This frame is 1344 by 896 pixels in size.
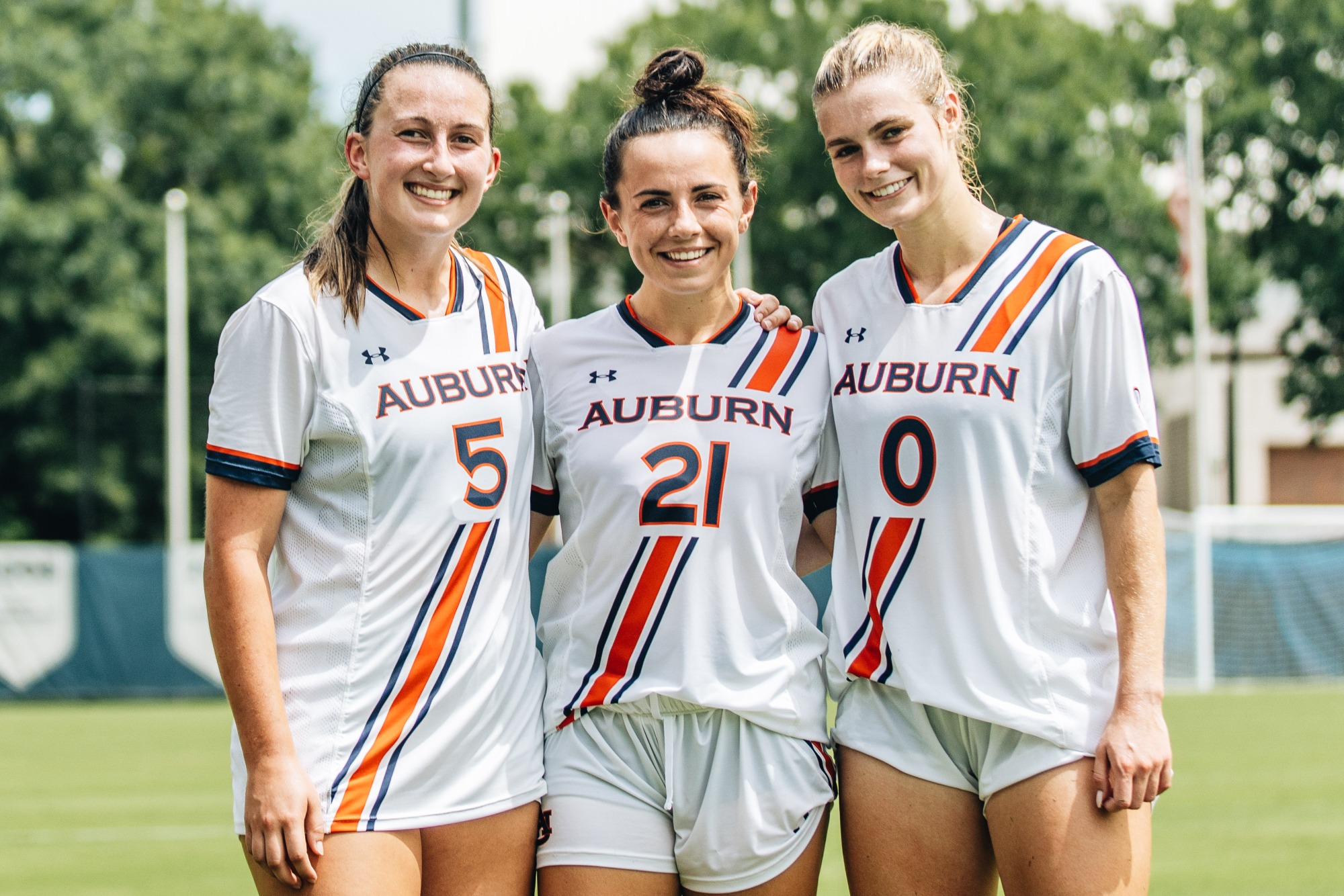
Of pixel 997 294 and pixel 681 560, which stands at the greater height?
pixel 997 294

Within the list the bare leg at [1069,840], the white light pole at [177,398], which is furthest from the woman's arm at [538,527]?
the white light pole at [177,398]

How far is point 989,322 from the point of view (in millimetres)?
3234

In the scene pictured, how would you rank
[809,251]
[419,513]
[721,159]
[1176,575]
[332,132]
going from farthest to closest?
[332,132], [809,251], [1176,575], [721,159], [419,513]

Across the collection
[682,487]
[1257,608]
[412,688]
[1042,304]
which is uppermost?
[1042,304]

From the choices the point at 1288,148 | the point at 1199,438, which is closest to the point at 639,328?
the point at 1199,438

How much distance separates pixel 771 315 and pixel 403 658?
125cm

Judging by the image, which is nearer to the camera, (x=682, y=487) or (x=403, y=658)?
(x=403, y=658)

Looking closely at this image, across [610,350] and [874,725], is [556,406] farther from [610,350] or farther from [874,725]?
[874,725]

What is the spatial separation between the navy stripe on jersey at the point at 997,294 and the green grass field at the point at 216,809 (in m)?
4.27

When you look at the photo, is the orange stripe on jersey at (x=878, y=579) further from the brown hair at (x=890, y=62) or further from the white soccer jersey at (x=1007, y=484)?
the brown hair at (x=890, y=62)

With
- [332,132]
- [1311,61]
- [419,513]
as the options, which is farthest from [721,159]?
[1311,61]

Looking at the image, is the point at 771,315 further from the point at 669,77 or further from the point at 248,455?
the point at 248,455

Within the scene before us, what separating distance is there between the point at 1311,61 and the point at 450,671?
32646 mm

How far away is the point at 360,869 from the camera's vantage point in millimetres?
2957
